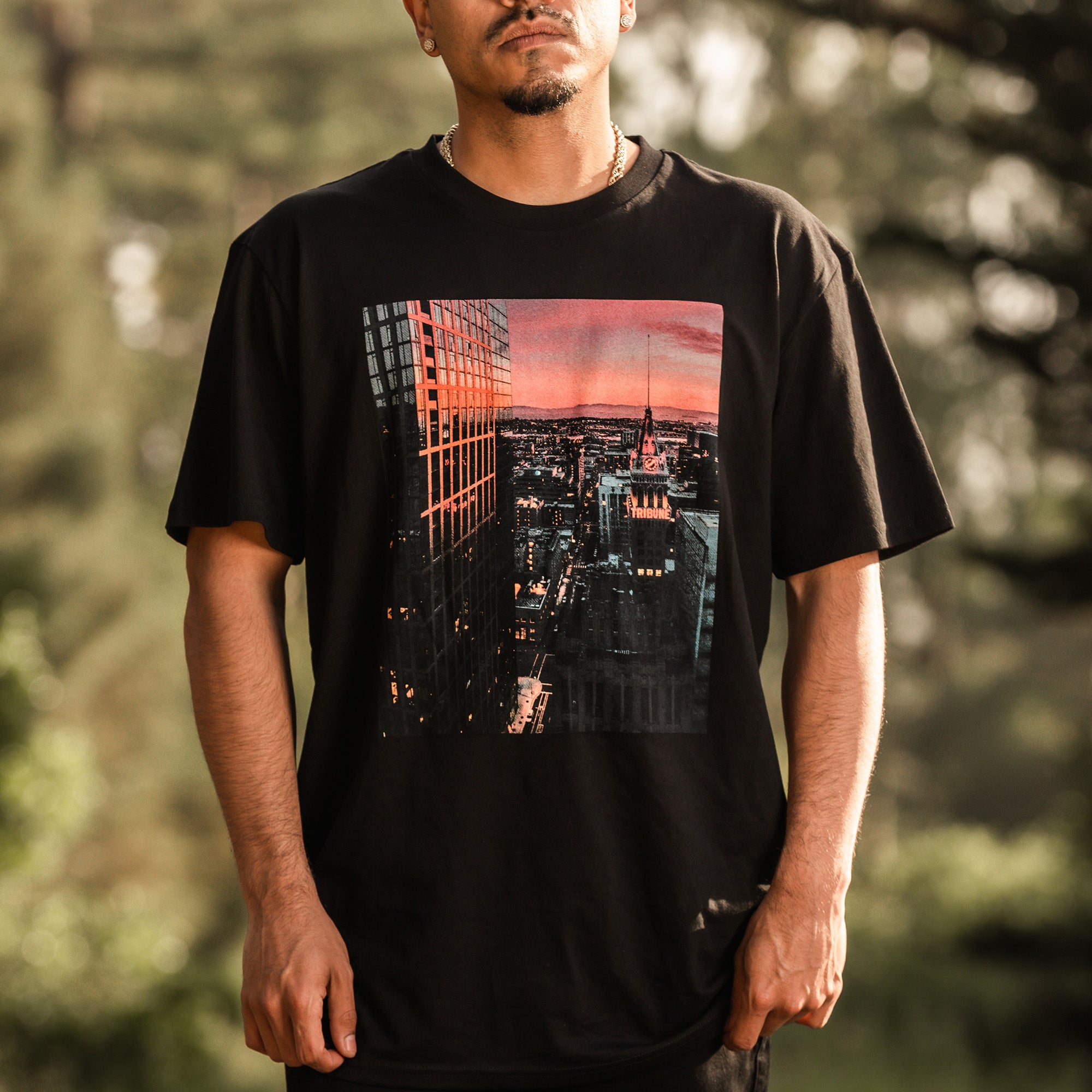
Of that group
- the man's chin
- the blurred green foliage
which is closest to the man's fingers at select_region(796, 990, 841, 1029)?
the man's chin

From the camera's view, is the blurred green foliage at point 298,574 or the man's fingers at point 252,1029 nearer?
the man's fingers at point 252,1029

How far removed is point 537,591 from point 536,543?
53mm

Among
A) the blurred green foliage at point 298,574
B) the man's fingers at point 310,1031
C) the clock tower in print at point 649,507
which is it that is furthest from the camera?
the blurred green foliage at point 298,574

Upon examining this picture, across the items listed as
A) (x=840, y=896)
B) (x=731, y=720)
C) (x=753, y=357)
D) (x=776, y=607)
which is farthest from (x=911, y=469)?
(x=776, y=607)

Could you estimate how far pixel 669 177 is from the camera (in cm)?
146

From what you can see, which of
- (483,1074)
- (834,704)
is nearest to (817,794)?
(834,704)

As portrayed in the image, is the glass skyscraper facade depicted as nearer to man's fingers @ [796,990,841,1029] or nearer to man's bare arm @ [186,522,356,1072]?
man's bare arm @ [186,522,356,1072]

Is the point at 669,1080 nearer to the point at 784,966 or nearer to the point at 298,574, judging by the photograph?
the point at 784,966

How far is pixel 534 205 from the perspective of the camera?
56.3 inches

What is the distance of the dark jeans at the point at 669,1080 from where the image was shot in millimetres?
1322

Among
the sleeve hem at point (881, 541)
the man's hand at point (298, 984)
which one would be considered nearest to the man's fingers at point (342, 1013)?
the man's hand at point (298, 984)

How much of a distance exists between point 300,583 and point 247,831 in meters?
6.76

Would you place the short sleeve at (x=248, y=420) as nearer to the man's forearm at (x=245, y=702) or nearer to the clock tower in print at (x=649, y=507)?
the man's forearm at (x=245, y=702)

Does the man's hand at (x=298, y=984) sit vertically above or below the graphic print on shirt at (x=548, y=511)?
below
